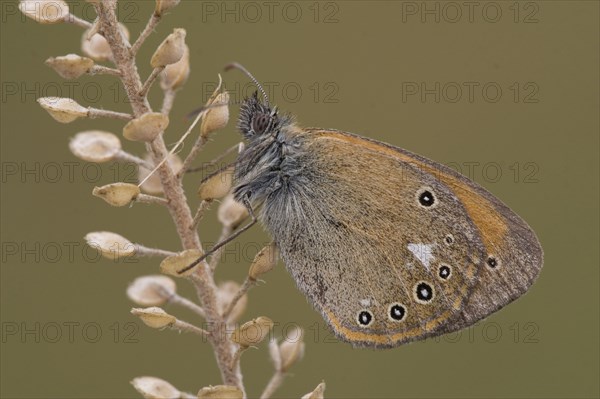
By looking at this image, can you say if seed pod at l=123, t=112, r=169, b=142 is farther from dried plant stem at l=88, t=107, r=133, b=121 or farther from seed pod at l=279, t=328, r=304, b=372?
seed pod at l=279, t=328, r=304, b=372

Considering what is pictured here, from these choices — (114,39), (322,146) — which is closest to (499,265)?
(322,146)

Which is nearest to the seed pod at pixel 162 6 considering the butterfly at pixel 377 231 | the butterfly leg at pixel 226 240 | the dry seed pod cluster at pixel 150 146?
the dry seed pod cluster at pixel 150 146

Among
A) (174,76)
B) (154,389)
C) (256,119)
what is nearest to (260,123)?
(256,119)

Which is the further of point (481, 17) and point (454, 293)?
point (481, 17)

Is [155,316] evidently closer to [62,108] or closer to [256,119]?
[62,108]

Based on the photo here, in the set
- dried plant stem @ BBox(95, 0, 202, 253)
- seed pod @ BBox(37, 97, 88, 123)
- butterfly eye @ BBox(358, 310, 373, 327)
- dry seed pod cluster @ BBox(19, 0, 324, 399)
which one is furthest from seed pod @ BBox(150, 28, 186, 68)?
butterfly eye @ BBox(358, 310, 373, 327)

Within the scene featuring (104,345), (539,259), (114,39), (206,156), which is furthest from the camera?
(206,156)

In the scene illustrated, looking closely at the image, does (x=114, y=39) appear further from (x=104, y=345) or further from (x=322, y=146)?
(x=104, y=345)
